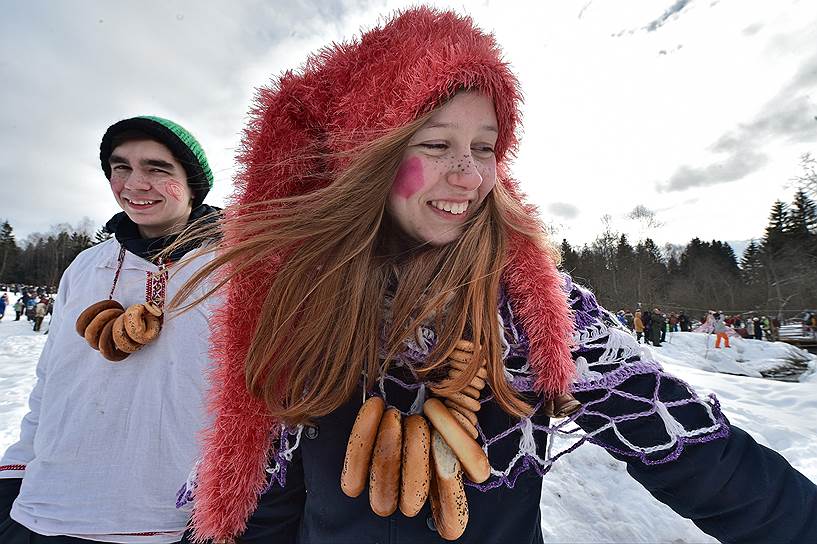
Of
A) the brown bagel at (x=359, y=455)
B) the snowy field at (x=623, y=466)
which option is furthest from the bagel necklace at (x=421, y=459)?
the snowy field at (x=623, y=466)

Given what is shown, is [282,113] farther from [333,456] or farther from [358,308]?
[333,456]

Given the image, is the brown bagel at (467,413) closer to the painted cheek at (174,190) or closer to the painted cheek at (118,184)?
the painted cheek at (174,190)

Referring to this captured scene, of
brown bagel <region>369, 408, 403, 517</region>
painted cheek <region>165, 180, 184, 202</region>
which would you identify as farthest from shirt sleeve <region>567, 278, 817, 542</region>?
painted cheek <region>165, 180, 184, 202</region>

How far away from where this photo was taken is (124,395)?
4.95 feet

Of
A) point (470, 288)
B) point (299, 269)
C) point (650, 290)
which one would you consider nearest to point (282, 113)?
point (299, 269)

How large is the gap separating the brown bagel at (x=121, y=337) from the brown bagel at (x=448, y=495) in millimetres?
Result: 1267

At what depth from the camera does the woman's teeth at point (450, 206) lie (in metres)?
1.12

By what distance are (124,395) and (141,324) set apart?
29cm

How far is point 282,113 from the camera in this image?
1257 millimetres

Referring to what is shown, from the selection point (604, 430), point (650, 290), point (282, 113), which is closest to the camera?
point (604, 430)

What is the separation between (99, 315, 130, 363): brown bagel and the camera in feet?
4.84

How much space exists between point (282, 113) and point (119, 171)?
3.20ft

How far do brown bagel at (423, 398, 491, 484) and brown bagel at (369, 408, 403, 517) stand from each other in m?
0.11

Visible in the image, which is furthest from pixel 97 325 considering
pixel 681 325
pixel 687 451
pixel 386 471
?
pixel 681 325
